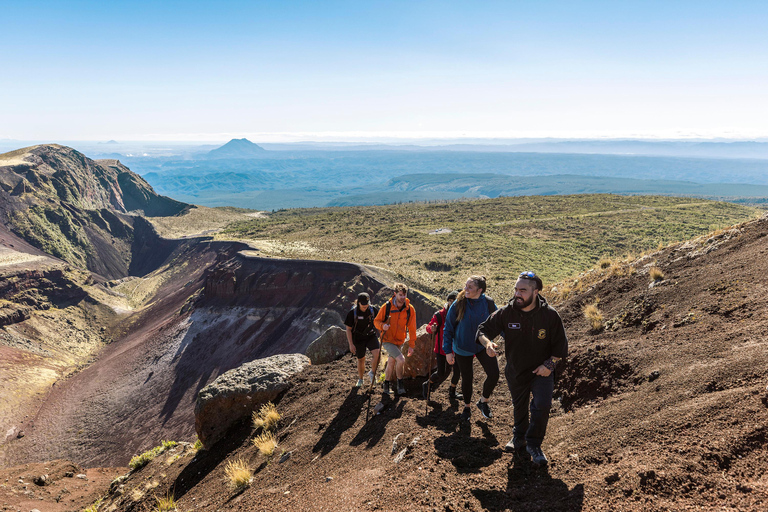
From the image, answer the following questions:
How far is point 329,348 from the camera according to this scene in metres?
10.3

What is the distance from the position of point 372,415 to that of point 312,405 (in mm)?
1702

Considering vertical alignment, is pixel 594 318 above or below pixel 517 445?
above

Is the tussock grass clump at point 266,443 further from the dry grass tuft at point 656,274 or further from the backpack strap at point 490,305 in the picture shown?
the dry grass tuft at point 656,274

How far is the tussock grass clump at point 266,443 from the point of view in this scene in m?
6.75

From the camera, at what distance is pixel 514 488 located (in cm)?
389

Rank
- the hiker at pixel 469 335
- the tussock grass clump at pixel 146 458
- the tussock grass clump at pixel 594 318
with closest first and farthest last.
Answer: the hiker at pixel 469 335 < the tussock grass clump at pixel 594 318 < the tussock grass clump at pixel 146 458

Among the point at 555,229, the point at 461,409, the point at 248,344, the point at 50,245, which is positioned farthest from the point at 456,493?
the point at 50,245

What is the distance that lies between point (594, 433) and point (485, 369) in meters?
1.51

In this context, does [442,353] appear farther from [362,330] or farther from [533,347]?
[533,347]

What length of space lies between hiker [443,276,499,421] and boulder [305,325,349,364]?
5.10m

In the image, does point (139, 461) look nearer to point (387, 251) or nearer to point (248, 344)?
point (248, 344)

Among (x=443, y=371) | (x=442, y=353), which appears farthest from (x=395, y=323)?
(x=443, y=371)

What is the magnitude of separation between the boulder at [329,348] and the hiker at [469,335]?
5.10 meters

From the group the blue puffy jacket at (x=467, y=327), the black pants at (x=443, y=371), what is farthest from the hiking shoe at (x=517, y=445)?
the black pants at (x=443, y=371)
